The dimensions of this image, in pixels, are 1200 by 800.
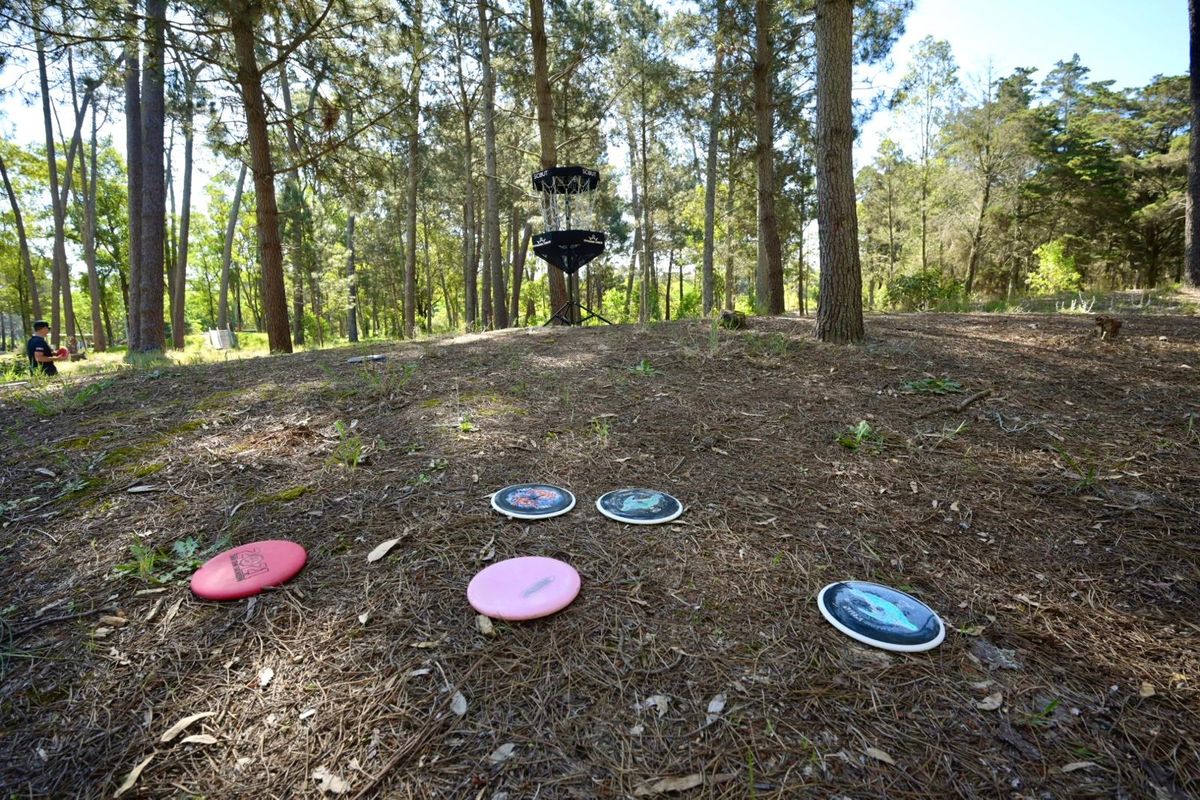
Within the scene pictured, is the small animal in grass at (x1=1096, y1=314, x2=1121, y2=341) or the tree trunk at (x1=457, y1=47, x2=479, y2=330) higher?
the tree trunk at (x1=457, y1=47, x2=479, y2=330)

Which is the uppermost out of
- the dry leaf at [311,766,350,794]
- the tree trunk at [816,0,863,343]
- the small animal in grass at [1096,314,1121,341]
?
the tree trunk at [816,0,863,343]

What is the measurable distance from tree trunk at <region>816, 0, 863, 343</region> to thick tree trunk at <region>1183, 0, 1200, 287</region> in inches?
297

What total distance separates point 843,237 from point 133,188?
1304cm

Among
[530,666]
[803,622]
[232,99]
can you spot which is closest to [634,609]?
[530,666]

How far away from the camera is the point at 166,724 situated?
1110 millimetres

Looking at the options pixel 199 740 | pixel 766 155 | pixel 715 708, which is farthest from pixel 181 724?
pixel 766 155

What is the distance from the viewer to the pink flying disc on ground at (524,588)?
1361 millimetres

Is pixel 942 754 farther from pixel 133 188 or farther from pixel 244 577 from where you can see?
pixel 133 188

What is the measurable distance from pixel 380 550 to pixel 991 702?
1.69 metres

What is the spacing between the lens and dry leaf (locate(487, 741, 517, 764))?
103cm

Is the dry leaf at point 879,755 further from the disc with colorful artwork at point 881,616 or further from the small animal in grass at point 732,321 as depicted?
the small animal in grass at point 732,321

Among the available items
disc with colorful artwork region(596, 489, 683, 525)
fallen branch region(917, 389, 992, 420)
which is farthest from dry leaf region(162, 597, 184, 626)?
fallen branch region(917, 389, 992, 420)

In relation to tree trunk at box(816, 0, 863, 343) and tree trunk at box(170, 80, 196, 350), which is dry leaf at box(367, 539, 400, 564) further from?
tree trunk at box(170, 80, 196, 350)

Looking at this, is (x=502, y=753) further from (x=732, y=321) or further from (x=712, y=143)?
(x=712, y=143)
